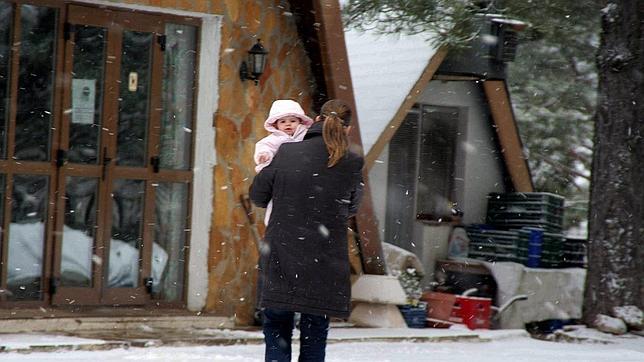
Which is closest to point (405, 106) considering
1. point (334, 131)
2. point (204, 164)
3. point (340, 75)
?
point (340, 75)

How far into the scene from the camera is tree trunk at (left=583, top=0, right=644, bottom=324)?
11.8 meters

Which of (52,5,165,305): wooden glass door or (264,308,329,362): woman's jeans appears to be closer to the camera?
(264,308,329,362): woman's jeans

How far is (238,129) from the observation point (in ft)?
34.3

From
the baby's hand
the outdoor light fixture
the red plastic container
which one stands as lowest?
the red plastic container

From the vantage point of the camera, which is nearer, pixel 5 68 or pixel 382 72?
pixel 5 68

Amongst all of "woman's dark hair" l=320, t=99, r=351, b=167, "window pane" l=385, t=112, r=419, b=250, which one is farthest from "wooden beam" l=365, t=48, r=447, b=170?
"woman's dark hair" l=320, t=99, r=351, b=167

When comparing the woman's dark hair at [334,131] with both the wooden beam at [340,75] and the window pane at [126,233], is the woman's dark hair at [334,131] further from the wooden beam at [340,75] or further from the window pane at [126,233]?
the wooden beam at [340,75]

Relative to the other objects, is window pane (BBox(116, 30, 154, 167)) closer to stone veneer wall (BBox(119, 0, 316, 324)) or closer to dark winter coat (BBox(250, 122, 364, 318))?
stone veneer wall (BBox(119, 0, 316, 324))

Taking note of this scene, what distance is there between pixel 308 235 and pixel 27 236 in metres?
3.85

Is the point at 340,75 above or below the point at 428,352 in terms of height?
above

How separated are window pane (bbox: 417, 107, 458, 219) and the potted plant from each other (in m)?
2.10

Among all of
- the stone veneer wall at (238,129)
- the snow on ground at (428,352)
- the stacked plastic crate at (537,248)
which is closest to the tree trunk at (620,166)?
the snow on ground at (428,352)

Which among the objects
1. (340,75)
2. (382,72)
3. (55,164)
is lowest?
(55,164)

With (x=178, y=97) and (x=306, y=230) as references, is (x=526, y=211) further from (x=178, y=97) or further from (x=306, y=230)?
(x=306, y=230)
